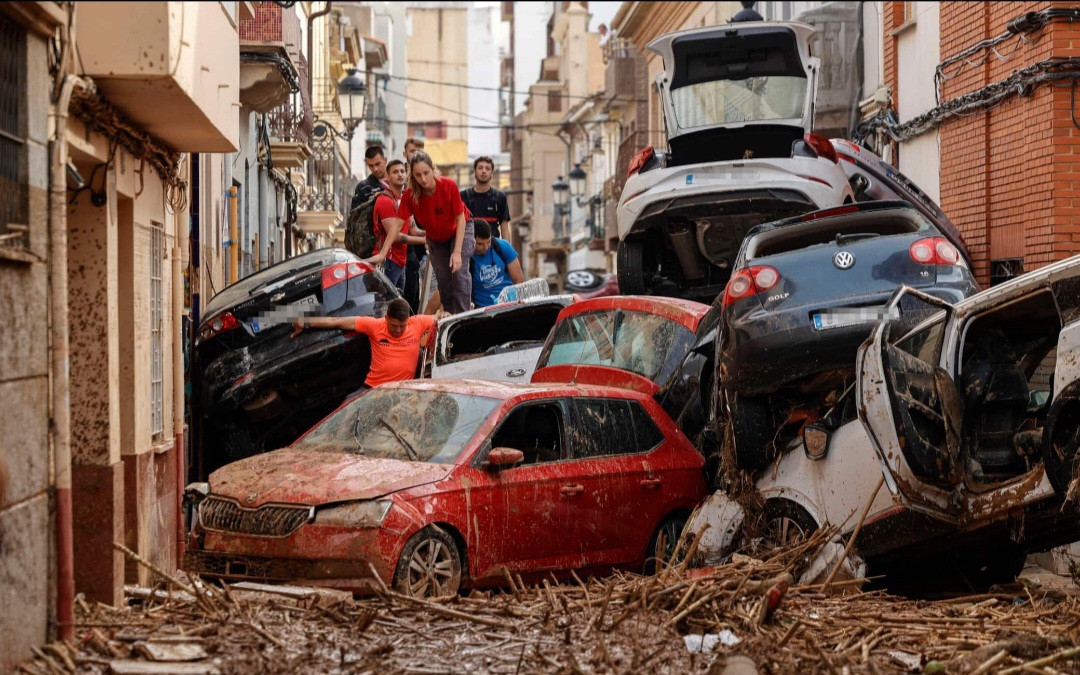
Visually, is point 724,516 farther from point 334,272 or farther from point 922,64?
point 922,64

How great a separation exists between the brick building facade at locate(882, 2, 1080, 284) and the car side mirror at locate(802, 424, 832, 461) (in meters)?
7.03

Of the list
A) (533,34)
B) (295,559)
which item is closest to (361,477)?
(295,559)

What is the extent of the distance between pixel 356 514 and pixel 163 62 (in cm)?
280

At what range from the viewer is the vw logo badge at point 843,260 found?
1038cm

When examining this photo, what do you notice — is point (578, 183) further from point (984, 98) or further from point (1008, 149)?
point (1008, 149)

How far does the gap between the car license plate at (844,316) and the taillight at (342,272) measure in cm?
495

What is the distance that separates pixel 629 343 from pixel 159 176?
420cm

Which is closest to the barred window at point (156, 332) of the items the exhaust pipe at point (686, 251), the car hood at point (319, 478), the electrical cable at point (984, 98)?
the car hood at point (319, 478)

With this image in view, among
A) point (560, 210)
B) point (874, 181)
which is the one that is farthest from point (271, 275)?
point (560, 210)

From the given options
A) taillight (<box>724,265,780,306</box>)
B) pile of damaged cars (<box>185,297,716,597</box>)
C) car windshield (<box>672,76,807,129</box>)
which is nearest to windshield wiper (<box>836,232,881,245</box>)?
taillight (<box>724,265,780,306</box>)

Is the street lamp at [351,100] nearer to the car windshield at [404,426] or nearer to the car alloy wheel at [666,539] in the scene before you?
the car windshield at [404,426]

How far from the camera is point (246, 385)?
13.3 m

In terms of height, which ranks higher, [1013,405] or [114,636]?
[1013,405]

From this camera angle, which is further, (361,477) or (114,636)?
(361,477)
